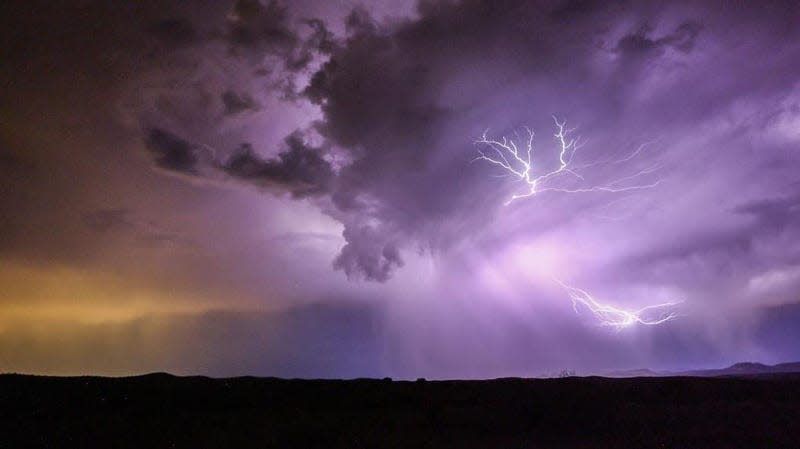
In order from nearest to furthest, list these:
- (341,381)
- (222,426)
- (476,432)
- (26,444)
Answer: (26,444), (222,426), (476,432), (341,381)

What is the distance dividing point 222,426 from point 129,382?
5.41 m

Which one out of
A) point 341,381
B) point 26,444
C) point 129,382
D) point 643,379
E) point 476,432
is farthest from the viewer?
point 643,379

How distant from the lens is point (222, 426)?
1658 centimetres

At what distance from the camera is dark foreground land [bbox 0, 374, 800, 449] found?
1596 centimetres

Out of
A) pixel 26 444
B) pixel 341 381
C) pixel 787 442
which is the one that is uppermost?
pixel 341 381

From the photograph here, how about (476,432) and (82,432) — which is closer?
(82,432)

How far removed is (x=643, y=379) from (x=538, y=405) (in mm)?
7060

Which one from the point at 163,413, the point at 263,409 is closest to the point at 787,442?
the point at 263,409

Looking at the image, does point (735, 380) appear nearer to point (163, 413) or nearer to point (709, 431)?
point (709, 431)

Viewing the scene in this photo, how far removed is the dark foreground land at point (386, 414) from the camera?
16.0 m

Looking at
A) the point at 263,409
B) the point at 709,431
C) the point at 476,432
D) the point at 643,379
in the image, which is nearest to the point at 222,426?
the point at 263,409

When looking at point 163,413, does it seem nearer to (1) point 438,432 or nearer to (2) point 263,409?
(2) point 263,409

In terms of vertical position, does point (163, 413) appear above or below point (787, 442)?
above

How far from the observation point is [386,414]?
61.2 feet
